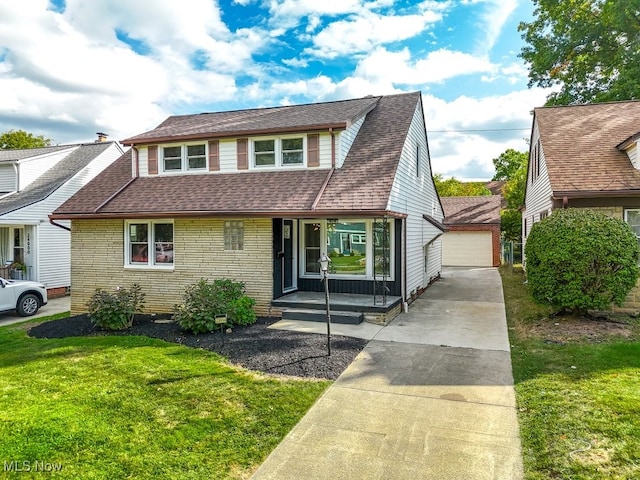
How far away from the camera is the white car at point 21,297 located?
11.4 m

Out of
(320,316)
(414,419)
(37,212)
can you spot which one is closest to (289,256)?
(320,316)

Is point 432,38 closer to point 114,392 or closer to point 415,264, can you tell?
point 415,264

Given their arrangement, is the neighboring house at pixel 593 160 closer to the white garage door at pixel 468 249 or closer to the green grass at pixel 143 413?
the green grass at pixel 143 413

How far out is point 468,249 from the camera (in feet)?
78.9

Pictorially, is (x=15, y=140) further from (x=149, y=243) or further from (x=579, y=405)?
(x=579, y=405)

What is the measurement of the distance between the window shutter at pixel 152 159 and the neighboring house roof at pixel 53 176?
20.1 feet

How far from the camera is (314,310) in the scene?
385 inches

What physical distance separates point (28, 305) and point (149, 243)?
4364 mm

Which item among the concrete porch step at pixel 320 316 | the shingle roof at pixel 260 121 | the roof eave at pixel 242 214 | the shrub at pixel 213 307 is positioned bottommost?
the concrete porch step at pixel 320 316

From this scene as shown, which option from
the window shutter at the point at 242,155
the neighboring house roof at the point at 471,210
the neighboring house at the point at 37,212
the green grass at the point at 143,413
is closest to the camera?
the green grass at the point at 143,413

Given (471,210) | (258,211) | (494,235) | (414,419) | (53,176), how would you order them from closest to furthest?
1. (414,419)
2. (258,211)
3. (53,176)
4. (494,235)
5. (471,210)

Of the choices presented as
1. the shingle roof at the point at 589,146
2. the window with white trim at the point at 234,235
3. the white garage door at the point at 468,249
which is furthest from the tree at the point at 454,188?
the window with white trim at the point at 234,235

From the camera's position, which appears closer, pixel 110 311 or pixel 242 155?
pixel 110 311

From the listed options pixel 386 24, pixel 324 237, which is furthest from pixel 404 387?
pixel 386 24
